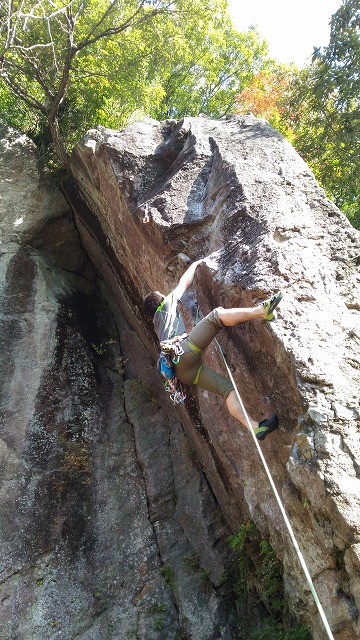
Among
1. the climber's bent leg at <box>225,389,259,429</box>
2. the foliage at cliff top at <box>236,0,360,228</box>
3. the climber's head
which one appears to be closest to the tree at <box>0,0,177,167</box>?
the foliage at cliff top at <box>236,0,360,228</box>

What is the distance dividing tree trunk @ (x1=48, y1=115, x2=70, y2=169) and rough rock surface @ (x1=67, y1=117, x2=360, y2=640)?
1993 millimetres

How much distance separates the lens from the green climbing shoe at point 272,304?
497 centimetres

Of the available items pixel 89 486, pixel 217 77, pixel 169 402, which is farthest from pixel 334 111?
pixel 217 77

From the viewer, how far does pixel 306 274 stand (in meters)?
5.75

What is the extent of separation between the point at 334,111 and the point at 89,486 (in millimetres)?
9525

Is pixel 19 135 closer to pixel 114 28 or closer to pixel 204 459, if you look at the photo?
pixel 114 28

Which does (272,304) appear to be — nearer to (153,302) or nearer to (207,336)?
(207,336)

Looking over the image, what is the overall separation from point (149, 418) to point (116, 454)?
2.74 ft

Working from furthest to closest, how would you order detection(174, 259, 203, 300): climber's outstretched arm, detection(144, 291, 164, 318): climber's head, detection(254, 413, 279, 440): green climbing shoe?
detection(144, 291, 164, 318): climber's head
detection(174, 259, 203, 300): climber's outstretched arm
detection(254, 413, 279, 440): green climbing shoe

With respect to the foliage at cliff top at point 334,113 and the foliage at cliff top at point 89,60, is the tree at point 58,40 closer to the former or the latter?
the foliage at cliff top at point 89,60

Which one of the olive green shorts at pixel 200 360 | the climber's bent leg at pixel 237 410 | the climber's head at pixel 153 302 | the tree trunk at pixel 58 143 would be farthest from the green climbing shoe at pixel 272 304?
the tree trunk at pixel 58 143

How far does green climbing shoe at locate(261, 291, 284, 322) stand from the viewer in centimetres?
497

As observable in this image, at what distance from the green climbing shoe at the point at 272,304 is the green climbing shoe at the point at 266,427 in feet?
3.16

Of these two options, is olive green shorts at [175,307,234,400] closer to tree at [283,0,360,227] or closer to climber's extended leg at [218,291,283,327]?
climber's extended leg at [218,291,283,327]
